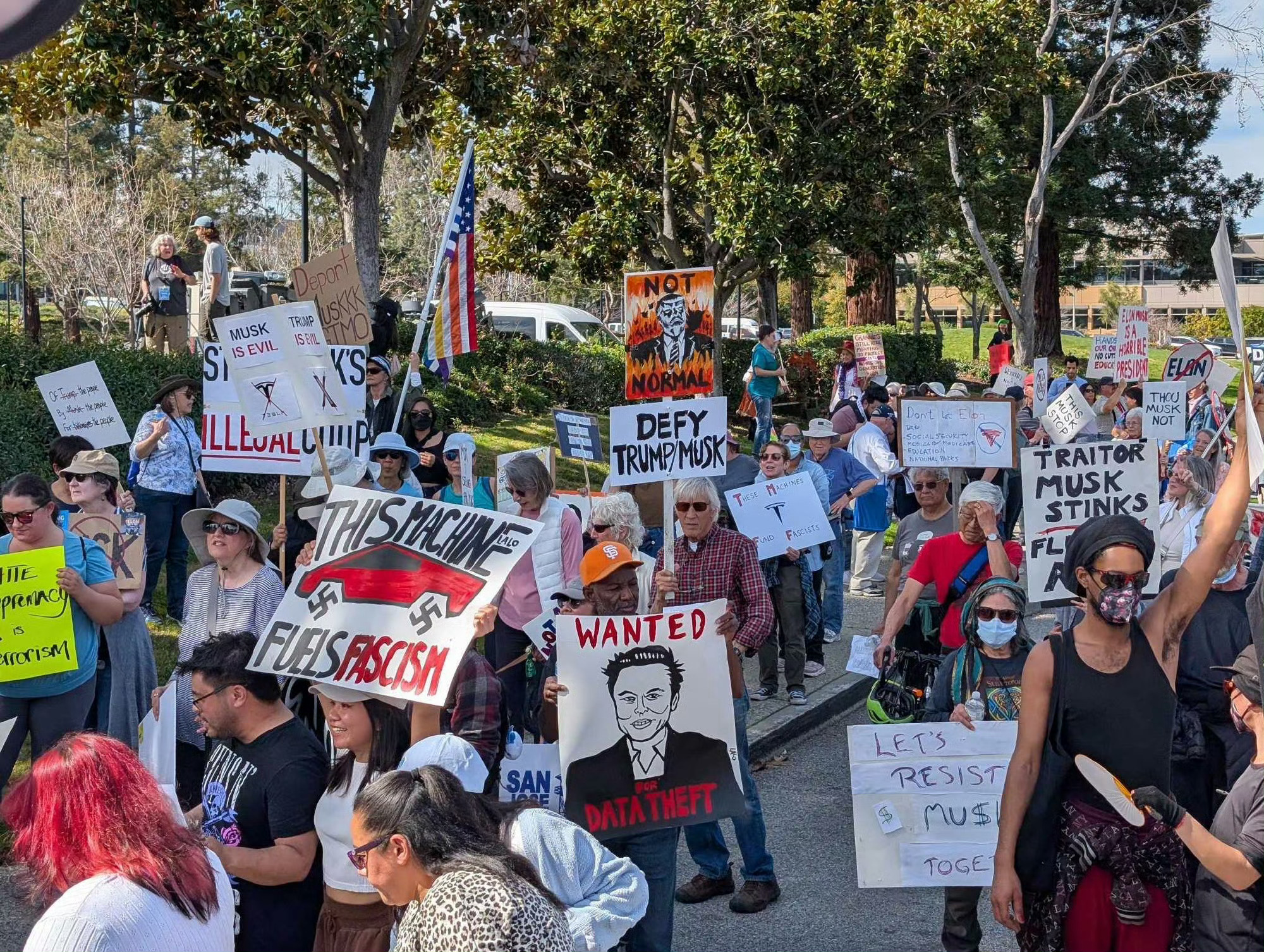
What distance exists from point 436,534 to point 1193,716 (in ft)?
10.2

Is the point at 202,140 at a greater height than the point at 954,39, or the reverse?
the point at 954,39

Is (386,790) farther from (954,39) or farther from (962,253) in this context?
(962,253)

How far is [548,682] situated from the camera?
5.16 m

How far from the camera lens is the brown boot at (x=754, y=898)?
623 cm

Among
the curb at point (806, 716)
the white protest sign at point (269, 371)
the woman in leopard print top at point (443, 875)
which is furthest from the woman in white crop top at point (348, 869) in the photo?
the curb at point (806, 716)

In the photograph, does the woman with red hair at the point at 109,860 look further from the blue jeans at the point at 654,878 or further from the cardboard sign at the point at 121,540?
the cardboard sign at the point at 121,540

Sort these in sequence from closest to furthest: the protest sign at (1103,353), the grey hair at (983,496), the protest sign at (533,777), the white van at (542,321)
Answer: the protest sign at (533,777) < the grey hair at (983,496) < the protest sign at (1103,353) < the white van at (542,321)

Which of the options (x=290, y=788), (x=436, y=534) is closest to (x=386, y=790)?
(x=290, y=788)

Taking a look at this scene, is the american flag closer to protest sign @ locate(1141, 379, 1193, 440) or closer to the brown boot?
the brown boot

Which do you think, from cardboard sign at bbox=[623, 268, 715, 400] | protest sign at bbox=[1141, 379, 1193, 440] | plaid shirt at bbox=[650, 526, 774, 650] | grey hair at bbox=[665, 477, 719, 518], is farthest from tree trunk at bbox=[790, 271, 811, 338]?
plaid shirt at bbox=[650, 526, 774, 650]

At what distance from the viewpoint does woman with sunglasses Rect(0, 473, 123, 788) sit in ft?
18.9

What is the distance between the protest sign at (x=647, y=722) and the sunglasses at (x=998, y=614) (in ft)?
4.10

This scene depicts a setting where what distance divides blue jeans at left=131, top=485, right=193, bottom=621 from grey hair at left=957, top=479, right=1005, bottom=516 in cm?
573

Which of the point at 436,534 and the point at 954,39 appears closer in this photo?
the point at 436,534
